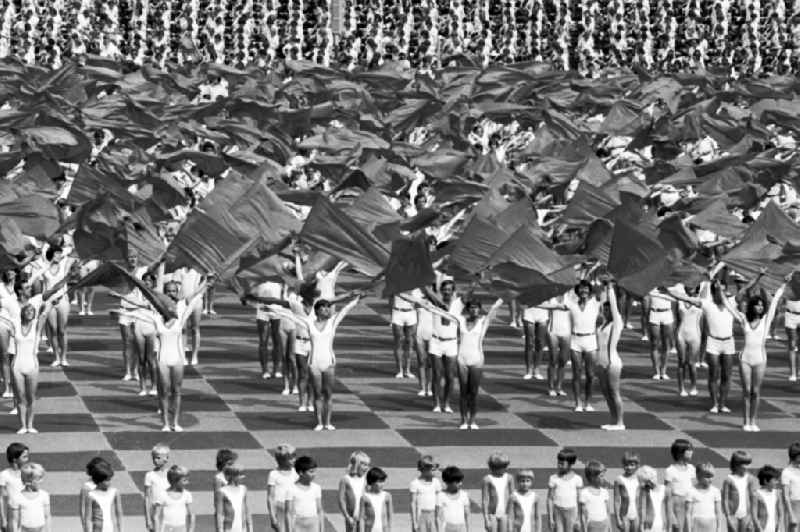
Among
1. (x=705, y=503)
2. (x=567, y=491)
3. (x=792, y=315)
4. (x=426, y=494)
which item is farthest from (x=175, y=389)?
(x=792, y=315)

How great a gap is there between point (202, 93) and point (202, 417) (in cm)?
2169

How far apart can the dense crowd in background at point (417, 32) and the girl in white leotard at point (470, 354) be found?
30.8 meters

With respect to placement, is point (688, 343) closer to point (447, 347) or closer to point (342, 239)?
point (447, 347)

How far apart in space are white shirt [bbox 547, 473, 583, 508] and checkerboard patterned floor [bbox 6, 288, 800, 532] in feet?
7.55

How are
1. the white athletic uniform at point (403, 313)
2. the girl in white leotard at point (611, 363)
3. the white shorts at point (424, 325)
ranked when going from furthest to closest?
the white athletic uniform at point (403, 313), the white shorts at point (424, 325), the girl in white leotard at point (611, 363)

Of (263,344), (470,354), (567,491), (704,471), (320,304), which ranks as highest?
(320,304)

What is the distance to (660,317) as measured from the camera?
1303 inches

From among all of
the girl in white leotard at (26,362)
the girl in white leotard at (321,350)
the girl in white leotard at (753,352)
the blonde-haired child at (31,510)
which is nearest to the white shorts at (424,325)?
the girl in white leotard at (321,350)

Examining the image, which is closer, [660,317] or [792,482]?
[792,482]

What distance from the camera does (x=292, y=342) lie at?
3177 cm

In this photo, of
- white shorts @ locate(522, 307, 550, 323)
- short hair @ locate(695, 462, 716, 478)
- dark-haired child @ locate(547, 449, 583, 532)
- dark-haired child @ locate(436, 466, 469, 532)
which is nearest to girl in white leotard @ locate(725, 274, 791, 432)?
white shorts @ locate(522, 307, 550, 323)

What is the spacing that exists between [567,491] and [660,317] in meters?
10.3

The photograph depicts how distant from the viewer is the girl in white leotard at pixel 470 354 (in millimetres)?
29453

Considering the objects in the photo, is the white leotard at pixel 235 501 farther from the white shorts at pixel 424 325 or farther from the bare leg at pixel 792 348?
the bare leg at pixel 792 348
